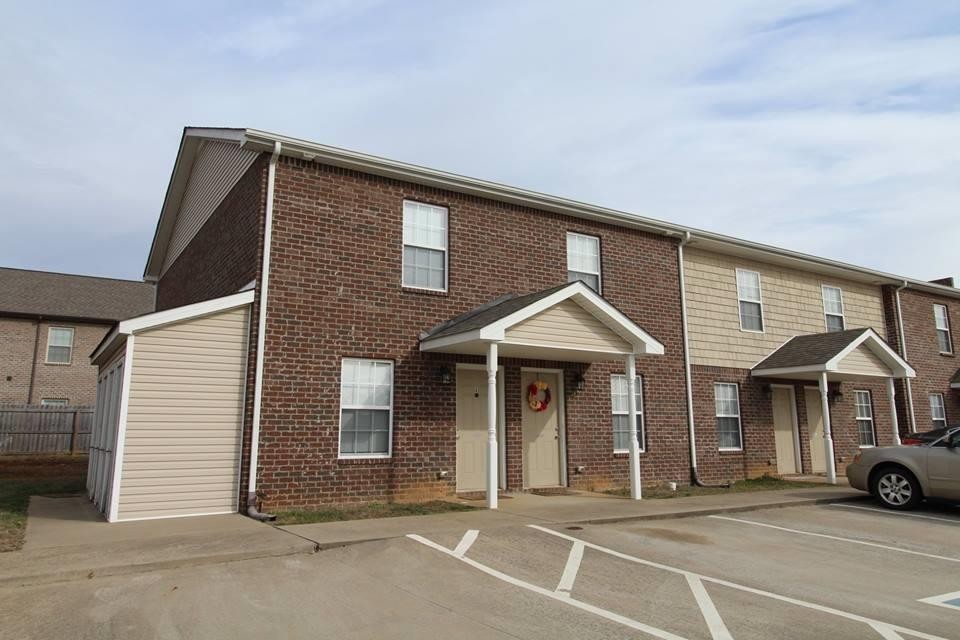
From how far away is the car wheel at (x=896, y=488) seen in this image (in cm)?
1071

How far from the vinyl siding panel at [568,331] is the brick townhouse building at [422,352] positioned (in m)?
0.04

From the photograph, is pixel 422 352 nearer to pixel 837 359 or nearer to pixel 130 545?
pixel 130 545

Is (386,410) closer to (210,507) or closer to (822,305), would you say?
(210,507)

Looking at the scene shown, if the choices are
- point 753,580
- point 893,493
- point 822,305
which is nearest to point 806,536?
point 753,580

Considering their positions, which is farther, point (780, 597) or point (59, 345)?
point (59, 345)

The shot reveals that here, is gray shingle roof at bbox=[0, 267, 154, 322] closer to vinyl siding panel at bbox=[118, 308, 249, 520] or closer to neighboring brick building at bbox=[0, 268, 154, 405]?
neighboring brick building at bbox=[0, 268, 154, 405]

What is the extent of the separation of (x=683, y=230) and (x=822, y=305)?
5.73 meters

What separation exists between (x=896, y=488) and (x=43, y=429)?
25432mm

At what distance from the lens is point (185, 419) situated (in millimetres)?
9289

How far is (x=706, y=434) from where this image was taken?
1431cm

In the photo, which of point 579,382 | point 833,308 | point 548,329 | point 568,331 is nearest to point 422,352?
point 548,329

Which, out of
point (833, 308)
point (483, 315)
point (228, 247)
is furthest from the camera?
point (833, 308)

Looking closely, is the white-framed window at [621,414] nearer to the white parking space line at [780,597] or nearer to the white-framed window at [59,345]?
the white parking space line at [780,597]

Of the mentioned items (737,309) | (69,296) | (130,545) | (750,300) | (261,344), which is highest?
(69,296)
